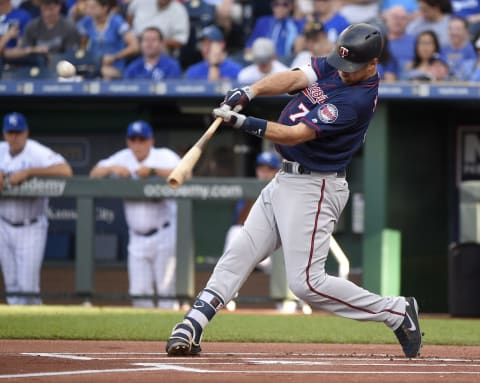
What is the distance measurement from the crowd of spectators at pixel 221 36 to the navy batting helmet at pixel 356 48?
198 inches

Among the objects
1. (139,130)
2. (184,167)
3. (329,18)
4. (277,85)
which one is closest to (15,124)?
(139,130)

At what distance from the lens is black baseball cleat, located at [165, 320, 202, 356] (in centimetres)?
526

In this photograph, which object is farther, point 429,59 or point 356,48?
point 429,59

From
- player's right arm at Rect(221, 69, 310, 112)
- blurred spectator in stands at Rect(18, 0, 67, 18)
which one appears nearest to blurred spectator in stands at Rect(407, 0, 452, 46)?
blurred spectator in stands at Rect(18, 0, 67, 18)

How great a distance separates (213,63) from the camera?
11.1 m

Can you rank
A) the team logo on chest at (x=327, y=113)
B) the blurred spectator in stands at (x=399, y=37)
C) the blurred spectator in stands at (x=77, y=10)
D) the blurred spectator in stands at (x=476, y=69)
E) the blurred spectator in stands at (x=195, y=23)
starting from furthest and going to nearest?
the blurred spectator in stands at (x=77, y=10), the blurred spectator in stands at (x=195, y=23), the blurred spectator in stands at (x=399, y=37), the blurred spectator in stands at (x=476, y=69), the team logo on chest at (x=327, y=113)

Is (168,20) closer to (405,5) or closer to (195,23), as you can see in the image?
(195,23)

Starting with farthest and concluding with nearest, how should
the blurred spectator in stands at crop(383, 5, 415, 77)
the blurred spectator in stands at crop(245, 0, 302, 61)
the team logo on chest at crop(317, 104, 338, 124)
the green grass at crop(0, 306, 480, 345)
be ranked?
the blurred spectator in stands at crop(245, 0, 302, 61) < the blurred spectator in stands at crop(383, 5, 415, 77) < the green grass at crop(0, 306, 480, 345) < the team logo on chest at crop(317, 104, 338, 124)

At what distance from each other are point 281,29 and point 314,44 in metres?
1.03

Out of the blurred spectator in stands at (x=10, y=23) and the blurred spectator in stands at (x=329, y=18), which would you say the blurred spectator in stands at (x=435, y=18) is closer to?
the blurred spectator in stands at (x=329, y=18)

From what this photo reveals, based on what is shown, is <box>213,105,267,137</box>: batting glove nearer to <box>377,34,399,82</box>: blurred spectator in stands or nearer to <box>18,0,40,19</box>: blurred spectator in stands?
<box>377,34,399,82</box>: blurred spectator in stands

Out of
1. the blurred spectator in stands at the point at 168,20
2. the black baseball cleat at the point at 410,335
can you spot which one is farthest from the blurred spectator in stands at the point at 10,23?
the black baseball cleat at the point at 410,335

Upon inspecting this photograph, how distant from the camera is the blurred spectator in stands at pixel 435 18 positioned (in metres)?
11.1

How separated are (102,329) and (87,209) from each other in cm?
288
